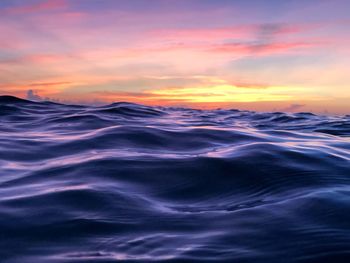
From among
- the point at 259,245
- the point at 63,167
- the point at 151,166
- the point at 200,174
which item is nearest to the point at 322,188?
the point at 200,174

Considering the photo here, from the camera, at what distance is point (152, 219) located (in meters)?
3.14

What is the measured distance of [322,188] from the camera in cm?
400

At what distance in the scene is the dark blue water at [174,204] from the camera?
2.55 metres

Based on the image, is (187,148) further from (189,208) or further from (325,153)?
(189,208)

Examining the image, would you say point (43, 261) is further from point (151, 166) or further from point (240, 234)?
point (151, 166)

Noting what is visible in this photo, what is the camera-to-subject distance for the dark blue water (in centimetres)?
255

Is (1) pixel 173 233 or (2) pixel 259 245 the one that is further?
(1) pixel 173 233

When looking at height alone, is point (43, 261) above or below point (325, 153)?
below

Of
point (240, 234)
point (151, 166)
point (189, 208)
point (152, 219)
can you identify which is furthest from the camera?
point (151, 166)

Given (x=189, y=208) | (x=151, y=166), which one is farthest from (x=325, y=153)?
(x=189, y=208)

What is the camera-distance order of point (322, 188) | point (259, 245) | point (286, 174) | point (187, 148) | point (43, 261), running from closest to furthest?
point (43, 261) → point (259, 245) → point (322, 188) → point (286, 174) → point (187, 148)

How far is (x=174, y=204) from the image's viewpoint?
3.62 m

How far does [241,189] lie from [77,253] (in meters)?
2.06

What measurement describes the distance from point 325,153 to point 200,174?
2475mm
